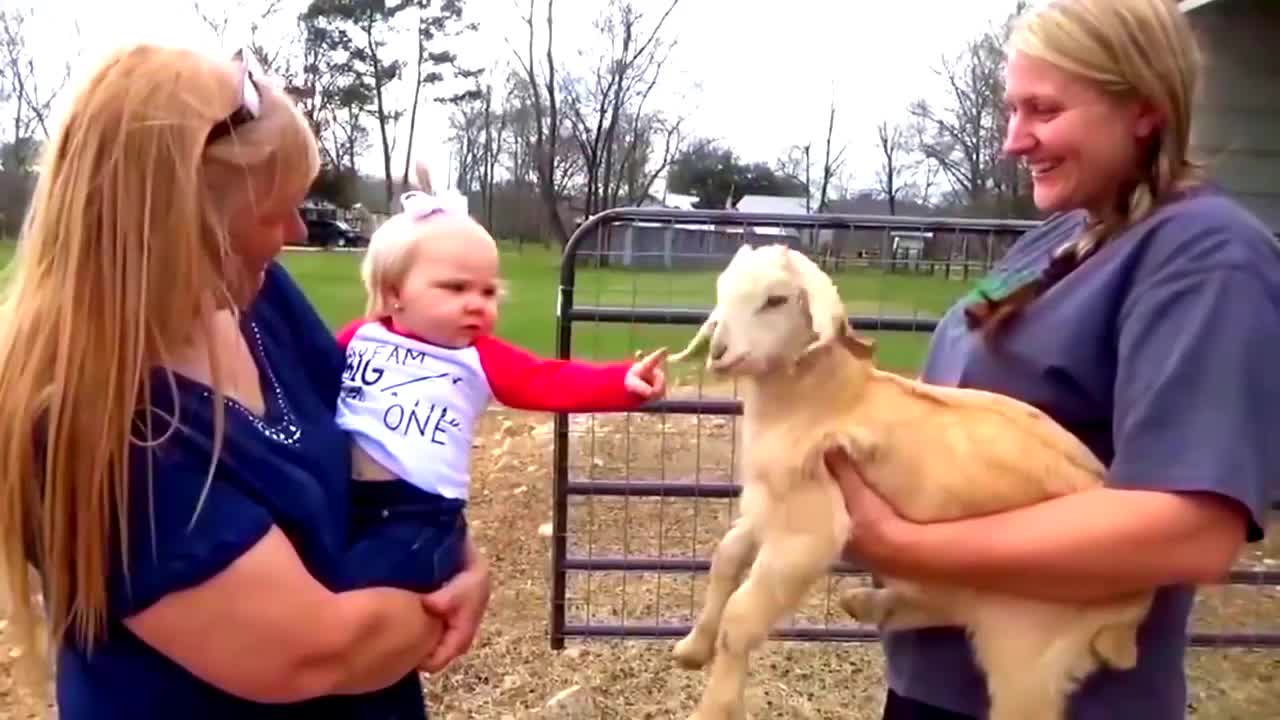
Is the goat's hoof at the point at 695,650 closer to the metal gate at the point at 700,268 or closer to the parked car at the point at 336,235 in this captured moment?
the metal gate at the point at 700,268

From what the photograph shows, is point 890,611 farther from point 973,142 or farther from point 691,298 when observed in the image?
point 973,142

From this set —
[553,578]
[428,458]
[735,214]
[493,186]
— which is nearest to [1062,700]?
[428,458]

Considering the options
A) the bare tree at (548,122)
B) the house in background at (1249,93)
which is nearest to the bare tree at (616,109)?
the bare tree at (548,122)

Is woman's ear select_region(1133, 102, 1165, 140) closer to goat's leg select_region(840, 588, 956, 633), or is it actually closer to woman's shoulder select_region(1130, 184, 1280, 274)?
woman's shoulder select_region(1130, 184, 1280, 274)

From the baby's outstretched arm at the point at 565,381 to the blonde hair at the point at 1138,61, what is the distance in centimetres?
79

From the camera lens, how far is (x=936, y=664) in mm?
1932

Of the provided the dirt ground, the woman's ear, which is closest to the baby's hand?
the woman's ear

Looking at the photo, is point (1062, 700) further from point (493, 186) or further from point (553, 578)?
point (493, 186)

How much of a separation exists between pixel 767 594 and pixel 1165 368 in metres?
0.57

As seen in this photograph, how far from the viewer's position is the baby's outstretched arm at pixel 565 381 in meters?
2.28

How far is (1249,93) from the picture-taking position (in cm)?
866

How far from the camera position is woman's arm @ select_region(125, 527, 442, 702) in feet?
4.86

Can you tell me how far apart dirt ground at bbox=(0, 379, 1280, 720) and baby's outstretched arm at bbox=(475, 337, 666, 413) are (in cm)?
196

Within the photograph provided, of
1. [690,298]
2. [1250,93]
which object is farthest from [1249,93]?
[690,298]
